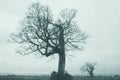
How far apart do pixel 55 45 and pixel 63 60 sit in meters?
2.11

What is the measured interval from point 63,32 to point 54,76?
5655 mm

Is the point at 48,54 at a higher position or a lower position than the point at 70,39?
lower

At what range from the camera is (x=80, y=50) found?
28.9 m

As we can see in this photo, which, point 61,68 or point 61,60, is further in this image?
point 61,60

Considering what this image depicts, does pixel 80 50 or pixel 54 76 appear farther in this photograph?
pixel 80 50

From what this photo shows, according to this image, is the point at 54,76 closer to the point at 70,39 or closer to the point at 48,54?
the point at 48,54

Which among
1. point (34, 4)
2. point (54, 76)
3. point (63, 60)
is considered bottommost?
point (54, 76)

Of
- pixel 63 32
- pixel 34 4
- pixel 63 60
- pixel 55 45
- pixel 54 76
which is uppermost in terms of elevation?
pixel 34 4

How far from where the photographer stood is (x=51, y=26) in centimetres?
2745

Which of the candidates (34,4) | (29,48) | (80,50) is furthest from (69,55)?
(34,4)

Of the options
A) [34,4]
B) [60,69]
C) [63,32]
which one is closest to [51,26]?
[63,32]

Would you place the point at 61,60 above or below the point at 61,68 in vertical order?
above

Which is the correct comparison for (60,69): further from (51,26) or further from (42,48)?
(51,26)

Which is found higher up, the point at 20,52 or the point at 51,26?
the point at 51,26
